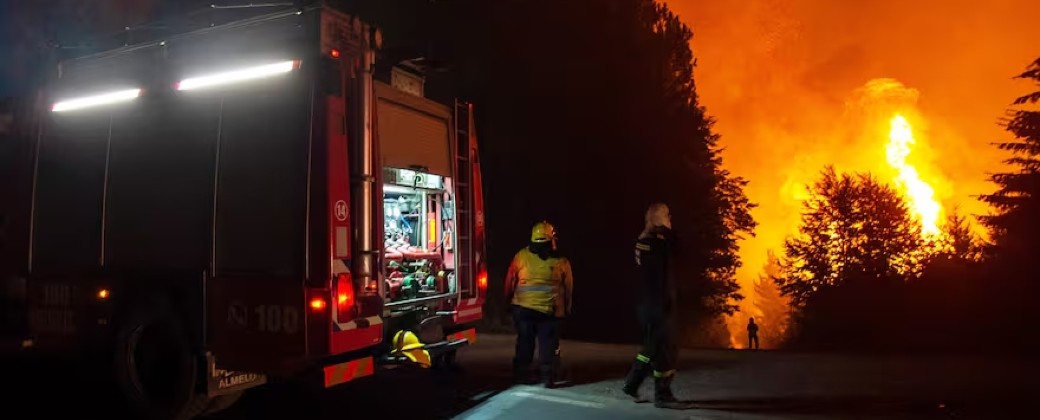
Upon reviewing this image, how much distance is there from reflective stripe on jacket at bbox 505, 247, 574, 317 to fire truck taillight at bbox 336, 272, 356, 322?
2.22 metres

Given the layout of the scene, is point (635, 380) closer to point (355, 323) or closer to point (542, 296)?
point (542, 296)

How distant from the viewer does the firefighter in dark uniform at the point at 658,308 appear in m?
5.71

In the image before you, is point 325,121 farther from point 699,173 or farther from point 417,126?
point 699,173

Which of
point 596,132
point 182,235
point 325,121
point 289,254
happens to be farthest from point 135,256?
point 596,132

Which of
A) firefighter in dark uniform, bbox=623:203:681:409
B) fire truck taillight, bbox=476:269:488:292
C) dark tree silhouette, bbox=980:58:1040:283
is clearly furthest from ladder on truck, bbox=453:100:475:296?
dark tree silhouette, bbox=980:58:1040:283

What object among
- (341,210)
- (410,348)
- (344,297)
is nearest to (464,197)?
(410,348)

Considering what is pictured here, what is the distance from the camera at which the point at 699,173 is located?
26.8 metres

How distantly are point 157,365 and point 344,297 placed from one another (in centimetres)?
187

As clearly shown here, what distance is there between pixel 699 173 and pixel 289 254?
23.7 metres

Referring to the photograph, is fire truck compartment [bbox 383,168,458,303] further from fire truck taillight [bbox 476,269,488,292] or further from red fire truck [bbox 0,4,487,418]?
fire truck taillight [bbox 476,269,488,292]

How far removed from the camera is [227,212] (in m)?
4.91

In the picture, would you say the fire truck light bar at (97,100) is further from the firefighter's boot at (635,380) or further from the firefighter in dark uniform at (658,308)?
the firefighter's boot at (635,380)

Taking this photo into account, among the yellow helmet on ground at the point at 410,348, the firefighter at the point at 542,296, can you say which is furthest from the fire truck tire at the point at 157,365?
the firefighter at the point at 542,296

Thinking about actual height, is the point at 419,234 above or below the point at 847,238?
below
